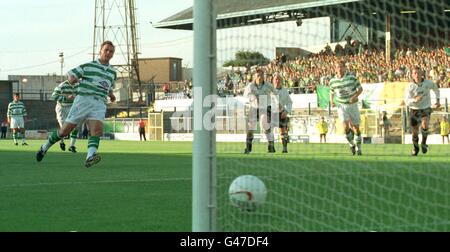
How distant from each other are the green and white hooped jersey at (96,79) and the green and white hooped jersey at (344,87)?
5.56 metres

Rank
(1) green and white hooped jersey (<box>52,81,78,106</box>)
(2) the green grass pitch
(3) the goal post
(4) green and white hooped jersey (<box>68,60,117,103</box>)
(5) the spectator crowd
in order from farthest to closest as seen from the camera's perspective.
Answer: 1. (1) green and white hooped jersey (<box>52,81,78,106</box>)
2. (5) the spectator crowd
3. (4) green and white hooped jersey (<box>68,60,117,103</box>)
4. (2) the green grass pitch
5. (3) the goal post

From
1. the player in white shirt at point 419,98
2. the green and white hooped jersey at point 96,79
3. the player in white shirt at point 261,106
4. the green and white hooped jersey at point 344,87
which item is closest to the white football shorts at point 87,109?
the green and white hooped jersey at point 96,79

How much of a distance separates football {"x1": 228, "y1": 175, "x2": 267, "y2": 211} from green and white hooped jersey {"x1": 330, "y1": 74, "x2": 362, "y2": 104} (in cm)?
1169

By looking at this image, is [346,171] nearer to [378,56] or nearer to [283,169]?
[283,169]

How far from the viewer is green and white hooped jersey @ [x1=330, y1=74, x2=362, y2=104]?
754 inches

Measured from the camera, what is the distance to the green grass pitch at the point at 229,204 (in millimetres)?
7562

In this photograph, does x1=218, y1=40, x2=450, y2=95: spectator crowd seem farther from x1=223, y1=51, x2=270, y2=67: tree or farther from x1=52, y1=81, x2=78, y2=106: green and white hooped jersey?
x1=223, y1=51, x2=270, y2=67: tree

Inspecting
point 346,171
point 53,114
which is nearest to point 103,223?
point 346,171

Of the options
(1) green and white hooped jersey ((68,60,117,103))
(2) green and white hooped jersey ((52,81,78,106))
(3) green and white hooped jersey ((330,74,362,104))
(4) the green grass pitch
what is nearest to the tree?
(4) the green grass pitch

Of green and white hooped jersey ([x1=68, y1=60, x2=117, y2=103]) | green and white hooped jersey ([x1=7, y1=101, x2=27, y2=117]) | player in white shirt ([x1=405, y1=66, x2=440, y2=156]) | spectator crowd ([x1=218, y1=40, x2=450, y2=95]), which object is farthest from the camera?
green and white hooped jersey ([x1=7, y1=101, x2=27, y2=117])

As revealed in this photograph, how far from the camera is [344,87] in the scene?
1928cm

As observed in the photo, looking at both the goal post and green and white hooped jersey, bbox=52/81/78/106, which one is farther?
green and white hooped jersey, bbox=52/81/78/106

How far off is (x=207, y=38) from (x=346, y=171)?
7981mm

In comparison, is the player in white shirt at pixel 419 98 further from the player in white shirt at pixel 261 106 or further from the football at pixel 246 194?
the football at pixel 246 194
